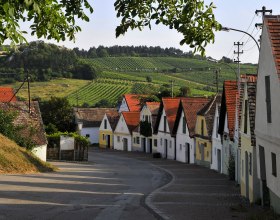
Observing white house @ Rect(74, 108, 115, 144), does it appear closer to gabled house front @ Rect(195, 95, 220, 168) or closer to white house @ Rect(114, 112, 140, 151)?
white house @ Rect(114, 112, 140, 151)

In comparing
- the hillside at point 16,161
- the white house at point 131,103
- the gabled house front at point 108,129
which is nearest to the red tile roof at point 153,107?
the gabled house front at point 108,129

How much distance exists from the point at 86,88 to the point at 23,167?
Result: 91000mm

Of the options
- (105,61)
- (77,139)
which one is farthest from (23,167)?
(105,61)

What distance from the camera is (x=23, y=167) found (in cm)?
3359

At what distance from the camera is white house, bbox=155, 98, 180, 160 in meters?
54.1

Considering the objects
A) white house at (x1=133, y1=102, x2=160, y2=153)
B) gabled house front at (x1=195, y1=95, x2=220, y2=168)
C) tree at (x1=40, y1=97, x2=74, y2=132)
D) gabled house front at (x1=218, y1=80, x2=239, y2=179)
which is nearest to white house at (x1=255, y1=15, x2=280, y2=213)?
gabled house front at (x1=218, y1=80, x2=239, y2=179)

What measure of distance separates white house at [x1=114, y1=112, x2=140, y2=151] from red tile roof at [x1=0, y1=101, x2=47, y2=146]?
23.3 metres

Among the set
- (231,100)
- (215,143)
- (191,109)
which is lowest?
(215,143)

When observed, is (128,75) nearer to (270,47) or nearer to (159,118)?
(159,118)

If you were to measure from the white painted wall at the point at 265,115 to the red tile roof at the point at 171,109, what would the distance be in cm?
3601

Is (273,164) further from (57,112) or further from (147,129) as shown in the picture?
(57,112)

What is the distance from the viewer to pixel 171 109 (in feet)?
181

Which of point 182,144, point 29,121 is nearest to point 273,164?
point 29,121

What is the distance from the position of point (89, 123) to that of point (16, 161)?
159 ft
